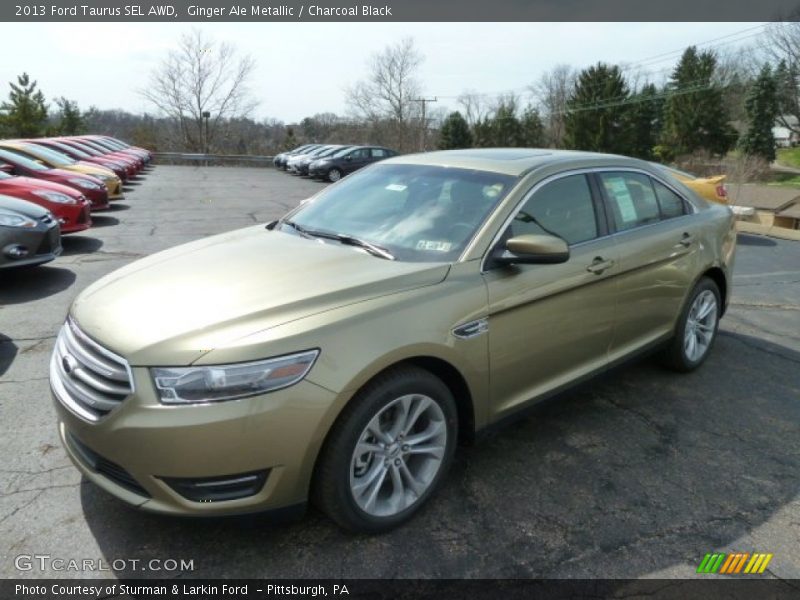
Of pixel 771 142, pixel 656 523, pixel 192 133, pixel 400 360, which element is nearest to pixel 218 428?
pixel 400 360

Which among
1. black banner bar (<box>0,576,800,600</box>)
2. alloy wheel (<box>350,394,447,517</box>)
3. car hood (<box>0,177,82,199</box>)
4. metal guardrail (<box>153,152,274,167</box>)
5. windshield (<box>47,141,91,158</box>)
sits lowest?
black banner bar (<box>0,576,800,600</box>)

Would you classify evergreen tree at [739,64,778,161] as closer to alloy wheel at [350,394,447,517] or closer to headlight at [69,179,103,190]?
headlight at [69,179,103,190]

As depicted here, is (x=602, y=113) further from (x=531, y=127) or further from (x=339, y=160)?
(x=339, y=160)

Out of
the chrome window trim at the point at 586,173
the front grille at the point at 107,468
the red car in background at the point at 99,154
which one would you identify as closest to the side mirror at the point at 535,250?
the chrome window trim at the point at 586,173

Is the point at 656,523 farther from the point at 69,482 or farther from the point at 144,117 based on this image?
the point at 144,117

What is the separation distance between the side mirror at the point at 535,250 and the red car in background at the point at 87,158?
16084 mm

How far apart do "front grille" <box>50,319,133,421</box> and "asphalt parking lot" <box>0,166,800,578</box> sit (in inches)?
22.7

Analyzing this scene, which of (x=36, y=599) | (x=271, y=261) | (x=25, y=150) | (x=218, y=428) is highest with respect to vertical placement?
(x=25, y=150)

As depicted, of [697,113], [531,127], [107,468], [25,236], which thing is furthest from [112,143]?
[697,113]

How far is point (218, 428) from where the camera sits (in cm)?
210

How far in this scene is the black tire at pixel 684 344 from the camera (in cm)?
425

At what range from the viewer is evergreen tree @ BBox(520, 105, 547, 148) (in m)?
58.0

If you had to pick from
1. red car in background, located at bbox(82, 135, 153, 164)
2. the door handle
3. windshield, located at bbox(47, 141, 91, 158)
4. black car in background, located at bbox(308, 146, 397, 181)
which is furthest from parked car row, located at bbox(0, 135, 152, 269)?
black car in background, located at bbox(308, 146, 397, 181)

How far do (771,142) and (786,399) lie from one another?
54827 millimetres
